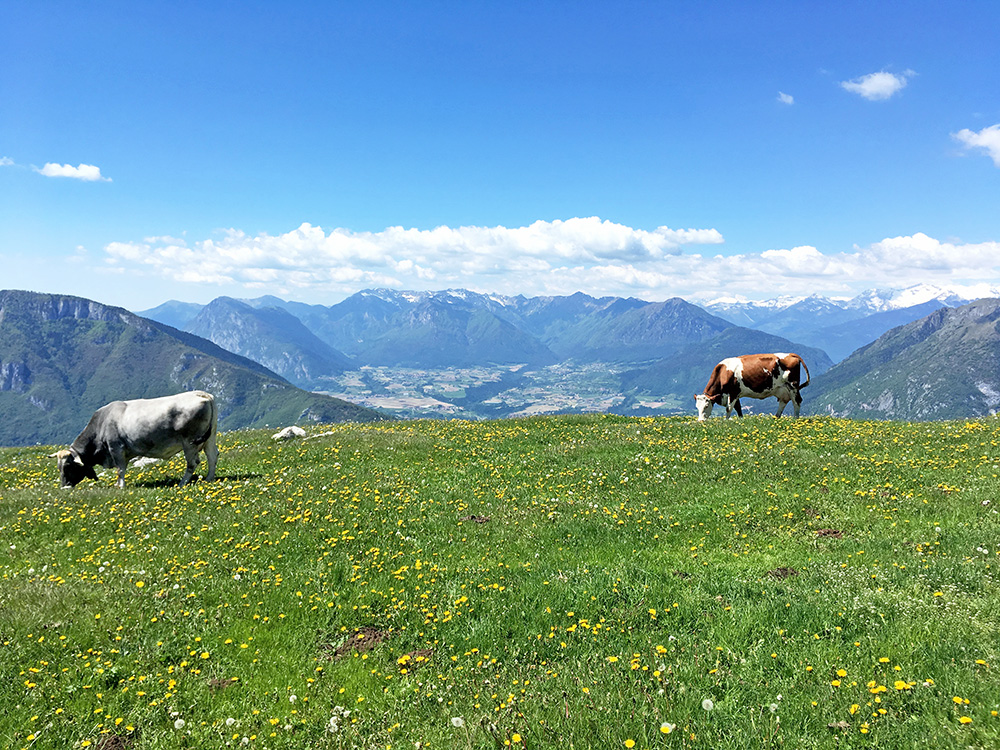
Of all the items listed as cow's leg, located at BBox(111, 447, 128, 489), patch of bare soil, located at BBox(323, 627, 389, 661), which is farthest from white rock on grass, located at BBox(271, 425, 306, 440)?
patch of bare soil, located at BBox(323, 627, 389, 661)

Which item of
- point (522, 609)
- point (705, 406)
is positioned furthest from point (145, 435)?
point (705, 406)

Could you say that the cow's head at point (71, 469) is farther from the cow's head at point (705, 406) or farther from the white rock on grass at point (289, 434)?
the cow's head at point (705, 406)

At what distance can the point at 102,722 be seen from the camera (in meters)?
7.36

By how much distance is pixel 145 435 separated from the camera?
63.7ft

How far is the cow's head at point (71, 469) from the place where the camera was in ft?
67.1

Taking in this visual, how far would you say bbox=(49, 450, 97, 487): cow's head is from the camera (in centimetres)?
2046

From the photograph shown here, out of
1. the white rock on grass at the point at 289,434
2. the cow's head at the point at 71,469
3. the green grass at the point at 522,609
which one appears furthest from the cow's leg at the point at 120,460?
the white rock on grass at the point at 289,434

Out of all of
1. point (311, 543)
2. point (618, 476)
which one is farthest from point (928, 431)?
point (311, 543)

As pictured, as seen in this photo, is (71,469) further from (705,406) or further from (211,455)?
(705,406)

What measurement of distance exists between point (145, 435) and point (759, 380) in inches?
1154

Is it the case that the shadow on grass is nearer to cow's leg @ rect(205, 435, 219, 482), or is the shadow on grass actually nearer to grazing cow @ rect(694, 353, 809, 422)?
cow's leg @ rect(205, 435, 219, 482)

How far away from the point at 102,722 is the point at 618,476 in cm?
1469

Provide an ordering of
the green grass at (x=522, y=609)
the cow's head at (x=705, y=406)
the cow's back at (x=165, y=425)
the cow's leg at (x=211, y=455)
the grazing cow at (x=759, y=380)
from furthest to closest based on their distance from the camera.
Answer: the cow's head at (x=705, y=406) < the grazing cow at (x=759, y=380) < the cow's leg at (x=211, y=455) < the cow's back at (x=165, y=425) < the green grass at (x=522, y=609)

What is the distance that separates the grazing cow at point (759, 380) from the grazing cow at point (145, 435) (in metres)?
23.9
